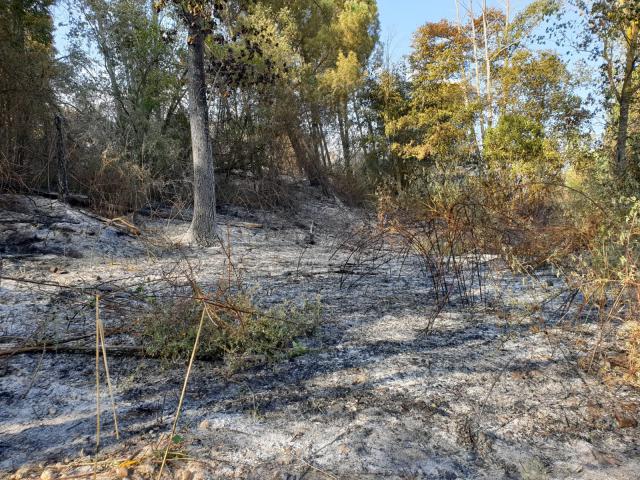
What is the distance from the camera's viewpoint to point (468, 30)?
687 inches

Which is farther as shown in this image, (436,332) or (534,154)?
(534,154)

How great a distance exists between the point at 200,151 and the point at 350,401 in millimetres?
4825

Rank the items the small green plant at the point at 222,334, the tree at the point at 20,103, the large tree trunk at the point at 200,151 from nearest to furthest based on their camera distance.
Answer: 1. the small green plant at the point at 222,334
2. the large tree trunk at the point at 200,151
3. the tree at the point at 20,103

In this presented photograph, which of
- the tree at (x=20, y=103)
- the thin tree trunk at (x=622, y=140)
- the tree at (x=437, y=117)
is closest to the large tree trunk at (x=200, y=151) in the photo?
the tree at (x=20, y=103)

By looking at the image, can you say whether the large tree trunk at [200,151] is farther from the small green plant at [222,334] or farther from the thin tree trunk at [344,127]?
the thin tree trunk at [344,127]

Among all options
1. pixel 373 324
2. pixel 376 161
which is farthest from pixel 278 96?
pixel 373 324

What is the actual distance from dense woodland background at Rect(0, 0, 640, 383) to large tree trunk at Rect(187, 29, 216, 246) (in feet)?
0.09

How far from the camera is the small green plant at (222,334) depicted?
97.3 inches

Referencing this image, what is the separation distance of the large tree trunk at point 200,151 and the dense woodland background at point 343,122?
0.03 metres

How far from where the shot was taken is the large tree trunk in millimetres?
5738

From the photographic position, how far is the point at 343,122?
591 inches

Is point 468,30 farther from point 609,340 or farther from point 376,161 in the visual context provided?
point 609,340

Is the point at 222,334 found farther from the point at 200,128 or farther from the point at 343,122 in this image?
the point at 343,122

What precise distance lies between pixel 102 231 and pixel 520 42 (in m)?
15.2
